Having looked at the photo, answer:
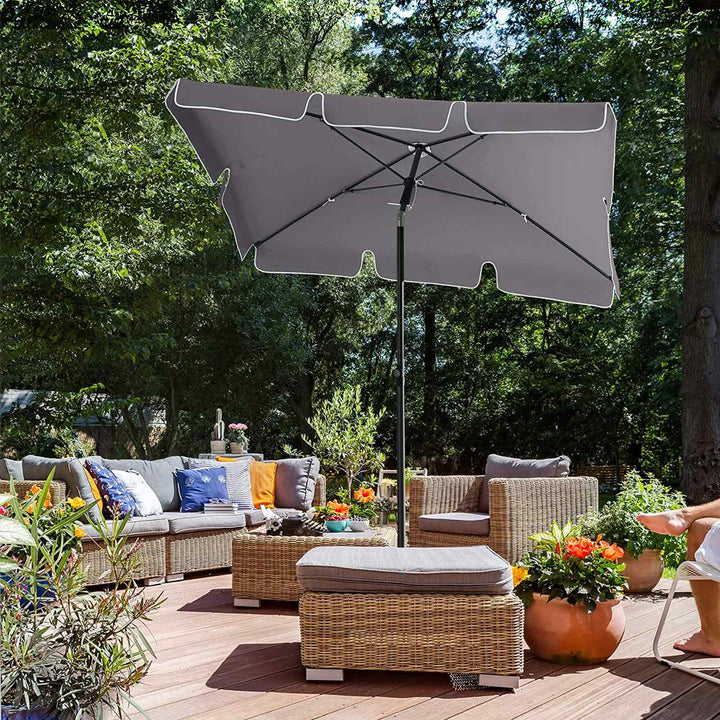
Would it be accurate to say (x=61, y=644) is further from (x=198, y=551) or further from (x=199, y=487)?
(x=199, y=487)

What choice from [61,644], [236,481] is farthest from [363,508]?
[61,644]

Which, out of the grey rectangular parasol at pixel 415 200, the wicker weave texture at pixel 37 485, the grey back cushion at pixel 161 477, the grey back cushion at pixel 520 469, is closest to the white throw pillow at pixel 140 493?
the grey back cushion at pixel 161 477

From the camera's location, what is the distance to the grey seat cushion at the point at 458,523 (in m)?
5.22

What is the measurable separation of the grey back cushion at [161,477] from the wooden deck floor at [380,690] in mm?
2015

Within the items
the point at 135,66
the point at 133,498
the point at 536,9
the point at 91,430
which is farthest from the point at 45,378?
the point at 536,9

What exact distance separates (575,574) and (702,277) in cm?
542

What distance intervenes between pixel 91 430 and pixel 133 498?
985 centimetres

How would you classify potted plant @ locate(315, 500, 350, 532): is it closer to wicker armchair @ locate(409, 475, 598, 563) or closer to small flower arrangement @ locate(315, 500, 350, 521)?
small flower arrangement @ locate(315, 500, 350, 521)

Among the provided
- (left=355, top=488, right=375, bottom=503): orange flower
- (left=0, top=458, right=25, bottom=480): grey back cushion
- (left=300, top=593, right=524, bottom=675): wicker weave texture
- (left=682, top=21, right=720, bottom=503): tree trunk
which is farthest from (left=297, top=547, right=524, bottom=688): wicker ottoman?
(left=682, top=21, right=720, bottom=503): tree trunk

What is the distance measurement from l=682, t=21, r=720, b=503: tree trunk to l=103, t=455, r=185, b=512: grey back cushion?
4885mm

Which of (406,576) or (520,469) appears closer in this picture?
(406,576)

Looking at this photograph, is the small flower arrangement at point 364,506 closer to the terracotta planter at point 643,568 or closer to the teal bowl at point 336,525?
the teal bowl at point 336,525

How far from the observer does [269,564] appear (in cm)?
455

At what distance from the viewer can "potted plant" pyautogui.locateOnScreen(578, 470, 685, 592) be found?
15.8 feet
